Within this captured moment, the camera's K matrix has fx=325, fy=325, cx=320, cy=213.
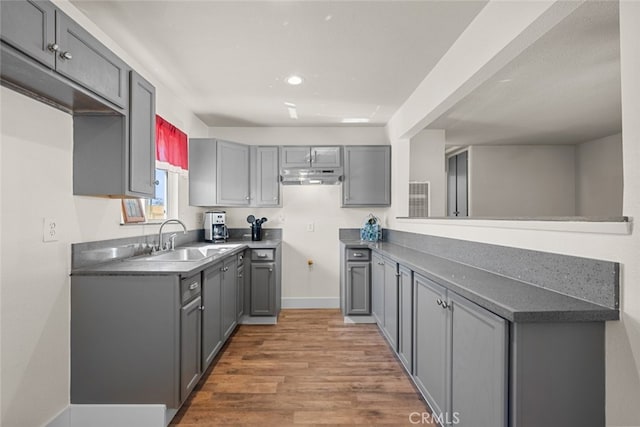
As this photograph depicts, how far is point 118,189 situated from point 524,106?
399 centimetres

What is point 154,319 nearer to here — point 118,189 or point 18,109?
point 118,189

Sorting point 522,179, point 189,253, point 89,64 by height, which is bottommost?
point 189,253

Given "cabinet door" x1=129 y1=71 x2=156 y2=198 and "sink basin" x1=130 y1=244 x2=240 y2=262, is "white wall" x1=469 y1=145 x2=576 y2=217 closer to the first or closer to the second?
"sink basin" x1=130 y1=244 x2=240 y2=262

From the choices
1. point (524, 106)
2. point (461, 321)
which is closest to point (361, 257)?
point (461, 321)

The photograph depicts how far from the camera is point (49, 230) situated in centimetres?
176

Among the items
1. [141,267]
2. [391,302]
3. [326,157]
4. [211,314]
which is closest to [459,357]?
[391,302]

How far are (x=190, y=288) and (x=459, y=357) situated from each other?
160cm

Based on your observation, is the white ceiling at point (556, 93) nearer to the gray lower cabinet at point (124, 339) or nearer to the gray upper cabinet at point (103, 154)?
the gray upper cabinet at point (103, 154)

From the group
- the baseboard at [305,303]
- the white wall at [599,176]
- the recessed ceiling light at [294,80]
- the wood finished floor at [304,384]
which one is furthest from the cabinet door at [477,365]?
the white wall at [599,176]

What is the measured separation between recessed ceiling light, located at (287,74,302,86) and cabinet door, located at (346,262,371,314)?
197 centimetres

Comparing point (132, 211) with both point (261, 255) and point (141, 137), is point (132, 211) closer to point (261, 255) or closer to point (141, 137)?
point (141, 137)

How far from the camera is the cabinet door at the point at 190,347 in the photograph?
1.97 metres

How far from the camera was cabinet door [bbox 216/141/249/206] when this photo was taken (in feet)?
12.4

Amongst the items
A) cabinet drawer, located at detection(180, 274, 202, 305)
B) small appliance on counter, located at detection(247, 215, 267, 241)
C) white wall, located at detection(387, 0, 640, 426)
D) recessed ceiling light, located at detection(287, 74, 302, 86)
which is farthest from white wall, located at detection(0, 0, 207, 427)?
white wall, located at detection(387, 0, 640, 426)
